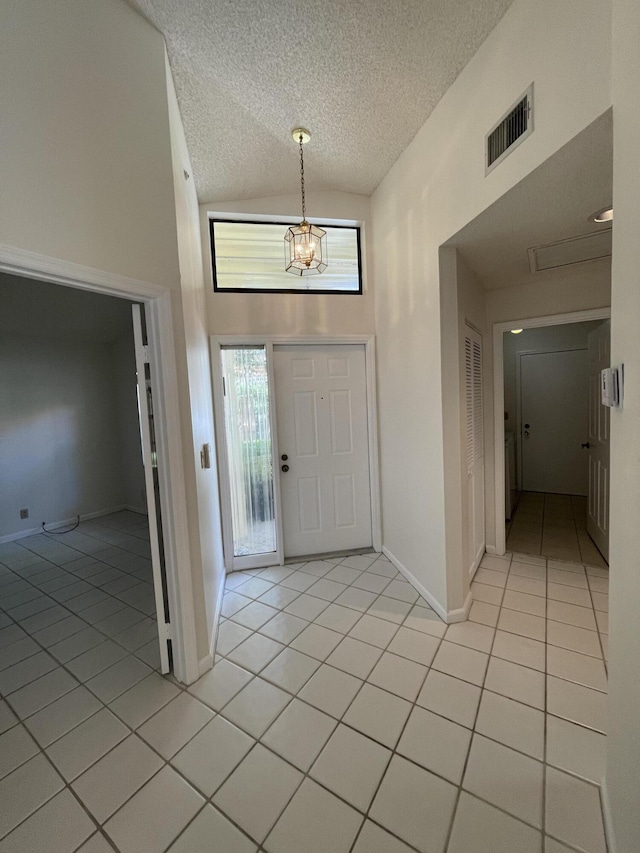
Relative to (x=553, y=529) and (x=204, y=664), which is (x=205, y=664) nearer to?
(x=204, y=664)

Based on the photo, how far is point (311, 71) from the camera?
179cm

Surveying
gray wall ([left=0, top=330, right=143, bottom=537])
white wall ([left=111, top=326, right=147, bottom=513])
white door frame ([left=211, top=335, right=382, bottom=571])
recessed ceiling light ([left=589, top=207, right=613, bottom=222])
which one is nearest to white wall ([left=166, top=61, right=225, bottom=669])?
white door frame ([left=211, top=335, right=382, bottom=571])

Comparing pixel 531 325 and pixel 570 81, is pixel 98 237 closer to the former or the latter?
pixel 570 81

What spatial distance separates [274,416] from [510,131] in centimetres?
233

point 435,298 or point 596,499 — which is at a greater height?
point 435,298

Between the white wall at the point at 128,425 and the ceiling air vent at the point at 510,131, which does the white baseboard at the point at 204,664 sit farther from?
the white wall at the point at 128,425

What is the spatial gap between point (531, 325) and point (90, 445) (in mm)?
5650

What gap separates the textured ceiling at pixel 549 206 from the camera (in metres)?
1.26

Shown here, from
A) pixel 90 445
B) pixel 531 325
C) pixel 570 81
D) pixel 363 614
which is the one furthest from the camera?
pixel 90 445

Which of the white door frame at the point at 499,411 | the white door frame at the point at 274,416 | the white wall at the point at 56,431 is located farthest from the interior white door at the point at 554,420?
the white wall at the point at 56,431

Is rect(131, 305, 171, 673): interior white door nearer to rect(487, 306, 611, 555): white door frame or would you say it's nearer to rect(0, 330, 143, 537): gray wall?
rect(487, 306, 611, 555): white door frame

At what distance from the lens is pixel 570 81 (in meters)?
1.20

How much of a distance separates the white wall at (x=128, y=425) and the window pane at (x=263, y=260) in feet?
9.14

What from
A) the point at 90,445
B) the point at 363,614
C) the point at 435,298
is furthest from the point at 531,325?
the point at 90,445
